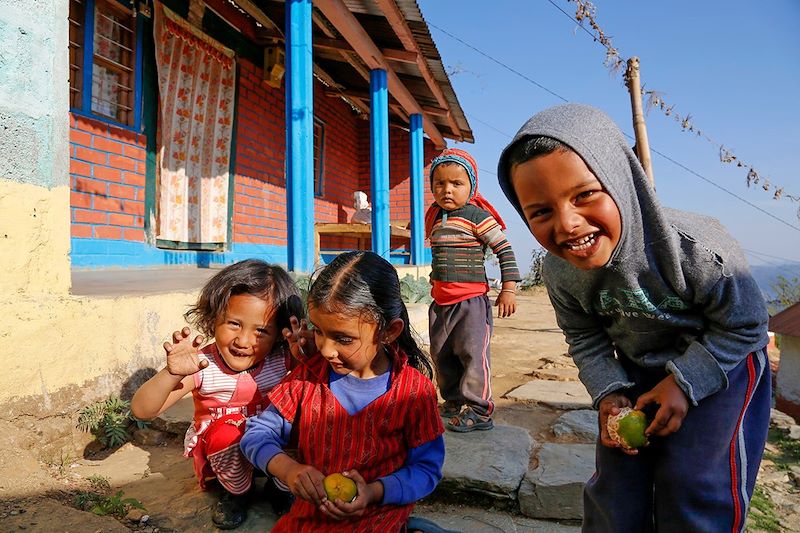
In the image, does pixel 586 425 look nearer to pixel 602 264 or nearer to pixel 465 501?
pixel 465 501

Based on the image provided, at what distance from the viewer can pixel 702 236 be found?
134cm

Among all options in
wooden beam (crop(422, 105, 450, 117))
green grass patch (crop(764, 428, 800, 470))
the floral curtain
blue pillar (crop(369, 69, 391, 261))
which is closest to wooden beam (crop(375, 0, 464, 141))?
wooden beam (crop(422, 105, 450, 117))

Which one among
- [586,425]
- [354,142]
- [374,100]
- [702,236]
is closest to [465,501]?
[586,425]

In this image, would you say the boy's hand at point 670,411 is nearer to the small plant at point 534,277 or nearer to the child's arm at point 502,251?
the child's arm at point 502,251

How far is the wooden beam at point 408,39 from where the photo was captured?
536 centimetres

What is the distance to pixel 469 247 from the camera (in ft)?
9.73

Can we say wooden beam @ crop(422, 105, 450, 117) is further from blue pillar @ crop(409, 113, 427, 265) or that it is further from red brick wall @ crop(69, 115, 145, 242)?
red brick wall @ crop(69, 115, 145, 242)

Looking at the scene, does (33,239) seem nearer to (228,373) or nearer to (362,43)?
(228,373)

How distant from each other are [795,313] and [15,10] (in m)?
5.17

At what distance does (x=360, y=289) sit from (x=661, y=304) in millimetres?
792

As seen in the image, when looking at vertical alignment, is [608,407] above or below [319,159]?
below

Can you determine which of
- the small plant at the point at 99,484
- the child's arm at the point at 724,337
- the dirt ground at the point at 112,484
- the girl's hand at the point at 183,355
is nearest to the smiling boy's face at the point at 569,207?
the child's arm at the point at 724,337

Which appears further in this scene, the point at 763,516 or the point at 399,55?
the point at 399,55

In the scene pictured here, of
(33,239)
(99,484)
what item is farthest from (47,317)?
(99,484)
